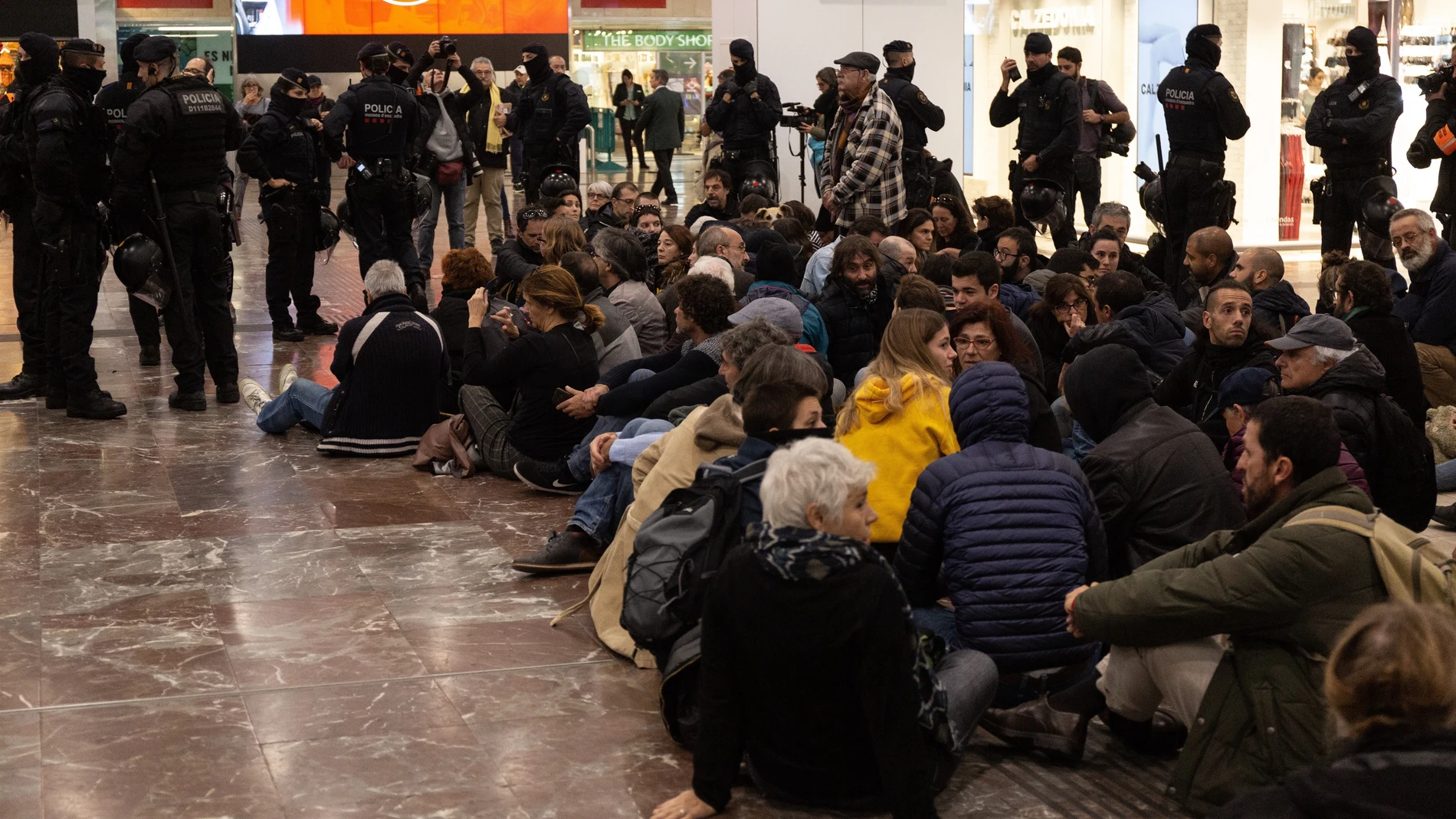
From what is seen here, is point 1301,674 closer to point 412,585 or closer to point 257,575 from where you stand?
point 412,585

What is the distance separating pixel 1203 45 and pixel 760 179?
4238mm

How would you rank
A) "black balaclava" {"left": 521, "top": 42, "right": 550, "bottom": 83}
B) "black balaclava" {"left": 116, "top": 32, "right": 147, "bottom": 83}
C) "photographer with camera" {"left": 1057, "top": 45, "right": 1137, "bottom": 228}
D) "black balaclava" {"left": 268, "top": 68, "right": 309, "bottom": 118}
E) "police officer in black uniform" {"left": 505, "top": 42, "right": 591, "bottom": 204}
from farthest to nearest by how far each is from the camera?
"black balaclava" {"left": 521, "top": 42, "right": 550, "bottom": 83}
"police officer in black uniform" {"left": 505, "top": 42, "right": 591, "bottom": 204}
"photographer with camera" {"left": 1057, "top": 45, "right": 1137, "bottom": 228}
"black balaclava" {"left": 268, "top": 68, "right": 309, "bottom": 118}
"black balaclava" {"left": 116, "top": 32, "right": 147, "bottom": 83}

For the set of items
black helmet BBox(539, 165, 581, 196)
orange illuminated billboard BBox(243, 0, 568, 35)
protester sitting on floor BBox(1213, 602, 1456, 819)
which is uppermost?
orange illuminated billboard BBox(243, 0, 568, 35)

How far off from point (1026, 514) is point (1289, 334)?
1847 mm

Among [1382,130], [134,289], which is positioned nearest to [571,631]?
[134,289]

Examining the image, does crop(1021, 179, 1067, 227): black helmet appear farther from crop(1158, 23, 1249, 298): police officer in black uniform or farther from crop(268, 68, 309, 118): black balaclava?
crop(268, 68, 309, 118): black balaclava

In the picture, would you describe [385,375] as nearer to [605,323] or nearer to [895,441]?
[605,323]

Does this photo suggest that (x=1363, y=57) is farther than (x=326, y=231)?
A: No

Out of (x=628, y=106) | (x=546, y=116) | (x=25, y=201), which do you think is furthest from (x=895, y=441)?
(x=628, y=106)

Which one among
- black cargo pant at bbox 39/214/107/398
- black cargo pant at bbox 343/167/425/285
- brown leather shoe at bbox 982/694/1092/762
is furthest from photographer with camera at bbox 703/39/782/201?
brown leather shoe at bbox 982/694/1092/762

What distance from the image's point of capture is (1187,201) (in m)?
10.5

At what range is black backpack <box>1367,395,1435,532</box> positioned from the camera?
498cm

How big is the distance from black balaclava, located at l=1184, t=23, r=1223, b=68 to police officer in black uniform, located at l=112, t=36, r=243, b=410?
619cm

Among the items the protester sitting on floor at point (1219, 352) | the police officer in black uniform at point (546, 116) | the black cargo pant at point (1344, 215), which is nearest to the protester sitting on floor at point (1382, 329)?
the protester sitting on floor at point (1219, 352)
